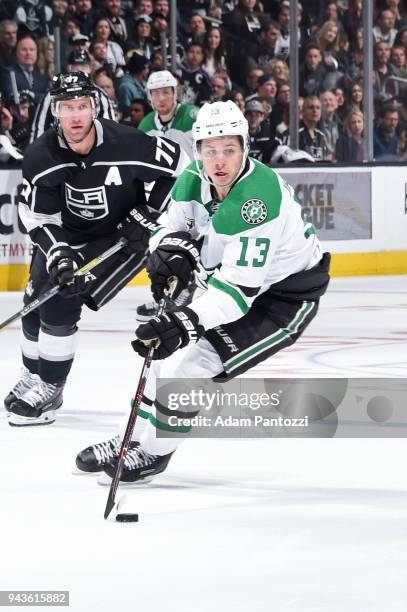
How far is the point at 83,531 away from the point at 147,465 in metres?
0.52

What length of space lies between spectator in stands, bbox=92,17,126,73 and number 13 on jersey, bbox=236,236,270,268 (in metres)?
6.80

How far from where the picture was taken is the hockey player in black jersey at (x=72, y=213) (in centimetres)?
437

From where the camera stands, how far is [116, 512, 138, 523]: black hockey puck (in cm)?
298

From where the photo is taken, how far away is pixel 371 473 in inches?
141

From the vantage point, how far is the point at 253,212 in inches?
125

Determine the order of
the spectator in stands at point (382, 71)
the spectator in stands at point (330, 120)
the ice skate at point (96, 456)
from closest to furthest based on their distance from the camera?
the ice skate at point (96, 456), the spectator in stands at point (330, 120), the spectator in stands at point (382, 71)

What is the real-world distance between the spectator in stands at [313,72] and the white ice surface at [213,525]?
586cm

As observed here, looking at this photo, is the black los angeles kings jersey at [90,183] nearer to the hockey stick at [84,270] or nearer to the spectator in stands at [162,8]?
the hockey stick at [84,270]

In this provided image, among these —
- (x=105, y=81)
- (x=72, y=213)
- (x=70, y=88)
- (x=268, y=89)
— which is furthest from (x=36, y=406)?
(x=268, y=89)

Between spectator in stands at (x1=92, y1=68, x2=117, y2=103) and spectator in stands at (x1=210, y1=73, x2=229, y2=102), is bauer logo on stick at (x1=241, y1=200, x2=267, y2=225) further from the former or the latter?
spectator in stands at (x1=210, y1=73, x2=229, y2=102)

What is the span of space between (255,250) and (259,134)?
23.1 ft

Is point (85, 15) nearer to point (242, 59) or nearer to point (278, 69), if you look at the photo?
point (242, 59)

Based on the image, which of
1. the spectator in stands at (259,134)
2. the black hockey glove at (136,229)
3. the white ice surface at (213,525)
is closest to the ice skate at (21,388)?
the white ice surface at (213,525)

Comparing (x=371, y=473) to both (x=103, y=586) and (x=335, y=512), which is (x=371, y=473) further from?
(x=103, y=586)
